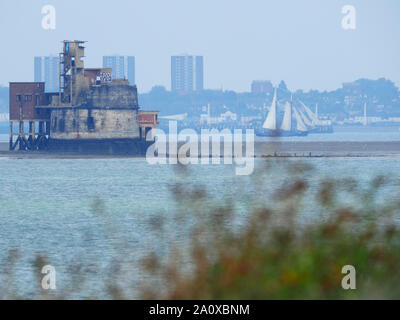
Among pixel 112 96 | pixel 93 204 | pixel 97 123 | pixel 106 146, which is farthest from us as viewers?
pixel 106 146

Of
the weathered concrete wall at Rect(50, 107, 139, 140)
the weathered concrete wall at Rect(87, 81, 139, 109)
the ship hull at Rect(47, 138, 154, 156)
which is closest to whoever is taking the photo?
the weathered concrete wall at Rect(87, 81, 139, 109)

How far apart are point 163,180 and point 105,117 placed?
101 ft

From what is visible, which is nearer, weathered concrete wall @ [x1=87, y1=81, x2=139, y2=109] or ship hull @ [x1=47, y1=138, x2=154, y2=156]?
weathered concrete wall @ [x1=87, y1=81, x2=139, y2=109]

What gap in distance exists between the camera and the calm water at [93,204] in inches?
865

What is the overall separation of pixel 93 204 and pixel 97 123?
82.1 meters

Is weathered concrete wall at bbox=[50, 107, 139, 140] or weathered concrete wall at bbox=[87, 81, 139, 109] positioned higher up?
weathered concrete wall at bbox=[87, 81, 139, 109]

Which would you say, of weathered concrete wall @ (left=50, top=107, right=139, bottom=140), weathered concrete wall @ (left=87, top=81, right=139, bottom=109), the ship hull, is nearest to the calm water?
the ship hull

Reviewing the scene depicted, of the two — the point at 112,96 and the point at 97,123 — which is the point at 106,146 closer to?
the point at 97,123

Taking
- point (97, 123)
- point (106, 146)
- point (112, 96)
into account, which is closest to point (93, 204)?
point (112, 96)

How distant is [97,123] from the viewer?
92.4 m

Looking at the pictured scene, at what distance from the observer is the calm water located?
22.0 m

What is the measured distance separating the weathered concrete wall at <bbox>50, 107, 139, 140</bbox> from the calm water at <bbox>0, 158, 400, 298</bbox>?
314 inches

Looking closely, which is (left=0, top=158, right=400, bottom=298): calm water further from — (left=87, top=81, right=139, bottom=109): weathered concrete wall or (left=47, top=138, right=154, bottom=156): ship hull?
(left=87, top=81, right=139, bottom=109): weathered concrete wall
